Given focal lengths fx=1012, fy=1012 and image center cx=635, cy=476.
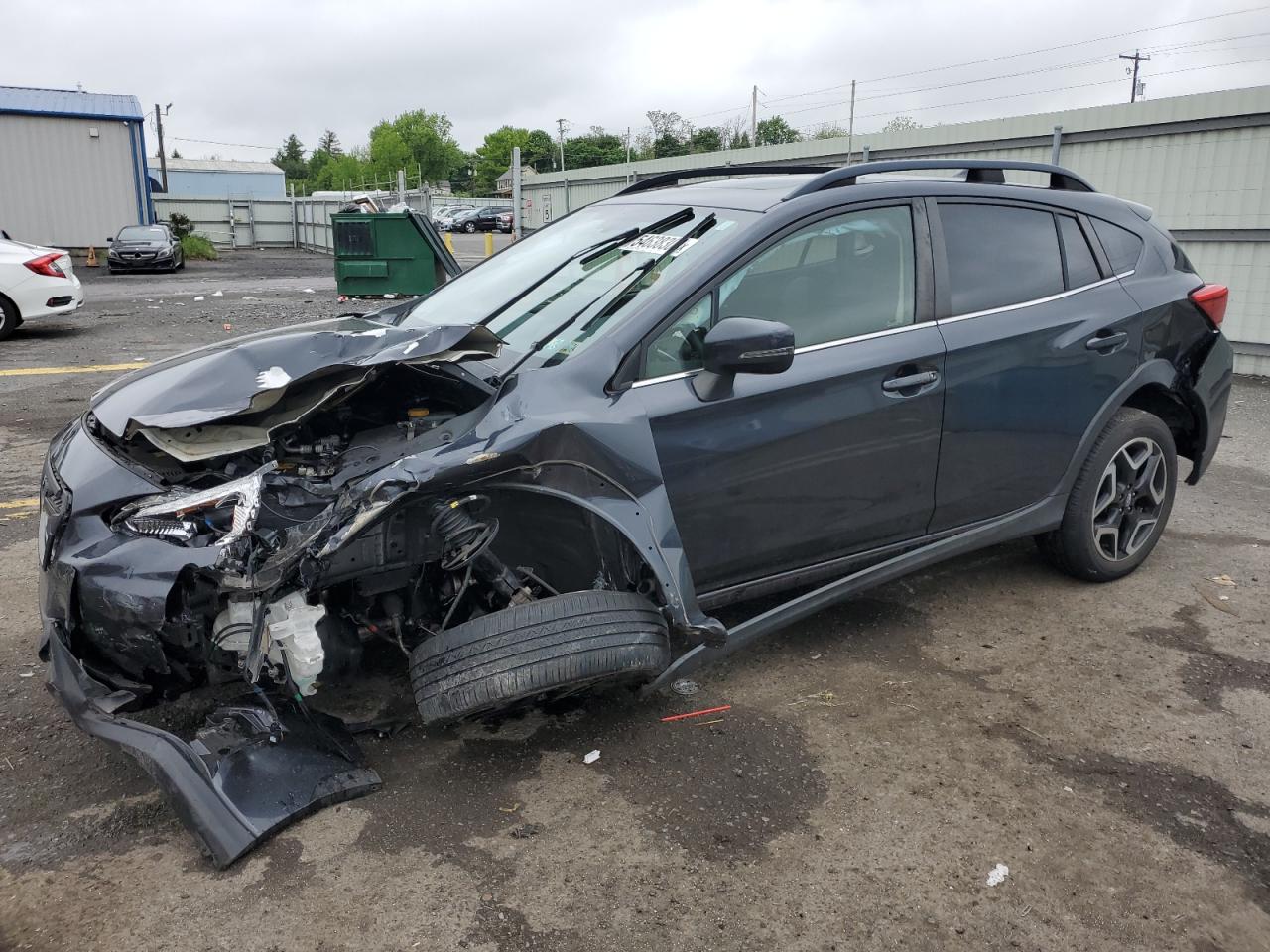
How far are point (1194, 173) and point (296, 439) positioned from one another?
33.3 ft

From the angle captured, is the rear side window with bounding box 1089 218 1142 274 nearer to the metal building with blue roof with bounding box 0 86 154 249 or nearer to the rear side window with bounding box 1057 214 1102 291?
the rear side window with bounding box 1057 214 1102 291

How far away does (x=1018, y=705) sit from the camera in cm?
347

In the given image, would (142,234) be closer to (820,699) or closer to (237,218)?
(237,218)

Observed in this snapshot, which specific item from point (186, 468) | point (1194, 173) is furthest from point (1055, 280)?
point (1194, 173)

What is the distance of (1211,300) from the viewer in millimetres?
4395

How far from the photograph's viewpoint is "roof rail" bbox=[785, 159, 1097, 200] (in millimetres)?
3512

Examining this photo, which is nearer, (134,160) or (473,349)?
(473,349)

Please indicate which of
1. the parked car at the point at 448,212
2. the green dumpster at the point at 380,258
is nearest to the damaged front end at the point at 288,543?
the green dumpster at the point at 380,258

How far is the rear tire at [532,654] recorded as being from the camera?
276 cm

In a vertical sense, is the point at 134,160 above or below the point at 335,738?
above

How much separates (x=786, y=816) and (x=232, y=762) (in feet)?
4.98

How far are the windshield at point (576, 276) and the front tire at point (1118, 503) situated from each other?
190 centimetres

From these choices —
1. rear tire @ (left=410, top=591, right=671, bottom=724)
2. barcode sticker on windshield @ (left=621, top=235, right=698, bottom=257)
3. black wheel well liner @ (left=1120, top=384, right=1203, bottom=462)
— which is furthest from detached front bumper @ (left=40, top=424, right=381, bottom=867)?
black wheel well liner @ (left=1120, top=384, right=1203, bottom=462)

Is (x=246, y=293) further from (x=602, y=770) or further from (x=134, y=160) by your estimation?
(x=602, y=770)
